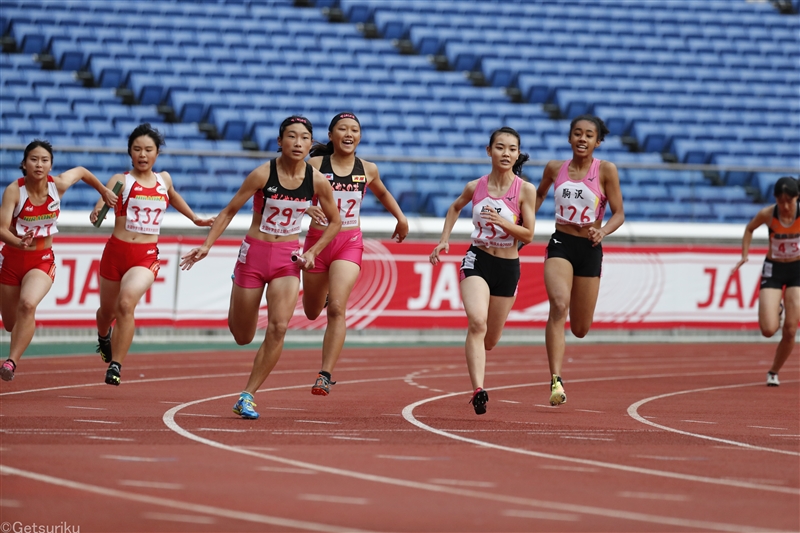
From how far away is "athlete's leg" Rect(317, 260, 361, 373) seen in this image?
10.6 m

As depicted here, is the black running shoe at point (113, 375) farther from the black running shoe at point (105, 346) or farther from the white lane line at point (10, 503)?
the white lane line at point (10, 503)

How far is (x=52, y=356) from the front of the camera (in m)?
16.8

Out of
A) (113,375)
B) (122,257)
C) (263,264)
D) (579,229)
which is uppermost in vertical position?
(579,229)

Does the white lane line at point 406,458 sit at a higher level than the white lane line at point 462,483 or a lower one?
lower

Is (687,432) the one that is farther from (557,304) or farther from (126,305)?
(126,305)

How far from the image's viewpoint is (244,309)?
996 cm

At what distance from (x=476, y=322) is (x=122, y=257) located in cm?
354

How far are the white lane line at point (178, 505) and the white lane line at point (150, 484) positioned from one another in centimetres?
16

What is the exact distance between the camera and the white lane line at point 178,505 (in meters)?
5.52

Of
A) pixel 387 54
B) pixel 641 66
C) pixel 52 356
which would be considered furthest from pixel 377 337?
pixel 641 66

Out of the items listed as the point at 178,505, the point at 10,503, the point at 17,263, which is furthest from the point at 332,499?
the point at 17,263

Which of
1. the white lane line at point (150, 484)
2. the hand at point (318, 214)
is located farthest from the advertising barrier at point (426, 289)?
the white lane line at point (150, 484)

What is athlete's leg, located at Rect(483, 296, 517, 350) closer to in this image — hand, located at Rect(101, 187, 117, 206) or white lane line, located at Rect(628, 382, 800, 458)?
white lane line, located at Rect(628, 382, 800, 458)

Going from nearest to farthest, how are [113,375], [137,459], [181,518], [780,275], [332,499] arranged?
[181,518] → [332,499] → [137,459] → [113,375] → [780,275]
